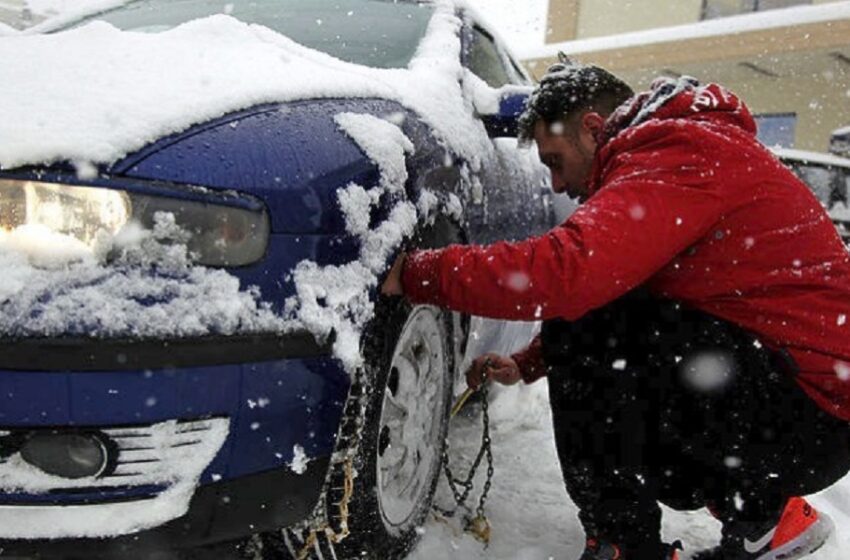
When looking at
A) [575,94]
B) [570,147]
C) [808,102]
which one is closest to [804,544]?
[570,147]

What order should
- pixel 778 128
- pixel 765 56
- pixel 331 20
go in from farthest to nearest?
pixel 778 128 < pixel 765 56 < pixel 331 20

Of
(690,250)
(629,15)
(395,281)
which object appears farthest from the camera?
(629,15)

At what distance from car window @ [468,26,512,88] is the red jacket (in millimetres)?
989

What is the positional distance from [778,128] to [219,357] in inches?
547

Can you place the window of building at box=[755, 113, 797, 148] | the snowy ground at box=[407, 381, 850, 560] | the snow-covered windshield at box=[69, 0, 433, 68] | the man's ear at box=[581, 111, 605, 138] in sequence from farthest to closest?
the window of building at box=[755, 113, 797, 148] → the snow-covered windshield at box=[69, 0, 433, 68] → the snowy ground at box=[407, 381, 850, 560] → the man's ear at box=[581, 111, 605, 138]

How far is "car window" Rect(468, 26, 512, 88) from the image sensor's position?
270 centimetres

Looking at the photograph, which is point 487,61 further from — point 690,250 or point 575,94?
point 690,250

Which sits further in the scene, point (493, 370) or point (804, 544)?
point (493, 370)

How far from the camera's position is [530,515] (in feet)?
7.45

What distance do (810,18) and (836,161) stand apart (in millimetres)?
4757

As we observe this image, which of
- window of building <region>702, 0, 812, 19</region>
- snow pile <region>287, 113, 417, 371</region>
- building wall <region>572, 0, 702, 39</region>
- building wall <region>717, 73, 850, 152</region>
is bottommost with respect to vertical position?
building wall <region>717, 73, 850, 152</region>

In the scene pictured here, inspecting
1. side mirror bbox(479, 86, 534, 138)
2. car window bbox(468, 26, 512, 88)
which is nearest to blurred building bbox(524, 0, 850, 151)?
car window bbox(468, 26, 512, 88)

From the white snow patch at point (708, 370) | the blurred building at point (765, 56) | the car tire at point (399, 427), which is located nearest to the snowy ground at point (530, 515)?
the car tire at point (399, 427)

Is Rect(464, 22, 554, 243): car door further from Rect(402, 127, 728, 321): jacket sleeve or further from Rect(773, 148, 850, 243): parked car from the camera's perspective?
Rect(773, 148, 850, 243): parked car
